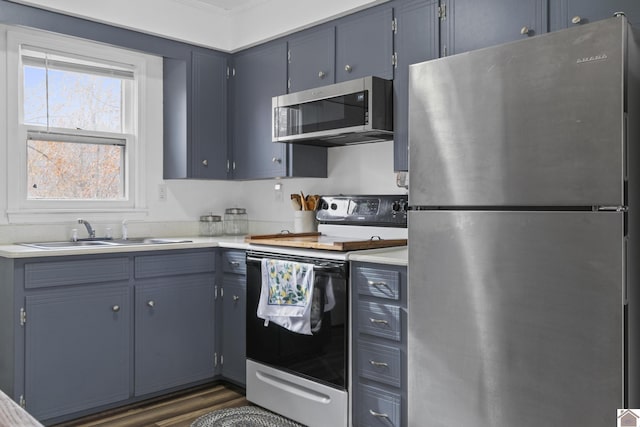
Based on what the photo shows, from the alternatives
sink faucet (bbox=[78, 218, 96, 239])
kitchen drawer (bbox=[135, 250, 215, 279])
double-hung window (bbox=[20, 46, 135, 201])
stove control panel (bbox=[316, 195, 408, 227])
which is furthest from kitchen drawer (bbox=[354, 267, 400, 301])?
double-hung window (bbox=[20, 46, 135, 201])

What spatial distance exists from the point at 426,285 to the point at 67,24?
2526 millimetres

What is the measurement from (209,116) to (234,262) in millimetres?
1099

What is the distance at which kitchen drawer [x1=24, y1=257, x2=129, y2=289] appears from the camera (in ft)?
8.90

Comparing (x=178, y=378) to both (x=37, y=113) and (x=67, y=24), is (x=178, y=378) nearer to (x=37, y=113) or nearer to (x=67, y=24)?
(x=37, y=113)

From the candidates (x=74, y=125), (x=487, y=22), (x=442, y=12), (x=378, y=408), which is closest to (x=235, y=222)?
(x=74, y=125)

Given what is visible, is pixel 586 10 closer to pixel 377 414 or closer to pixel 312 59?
pixel 312 59

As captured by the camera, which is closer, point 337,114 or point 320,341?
point 320,341

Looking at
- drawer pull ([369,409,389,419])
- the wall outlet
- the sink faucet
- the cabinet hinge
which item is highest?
the cabinet hinge

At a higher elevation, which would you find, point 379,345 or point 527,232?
point 527,232

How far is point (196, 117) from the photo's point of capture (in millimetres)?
3738

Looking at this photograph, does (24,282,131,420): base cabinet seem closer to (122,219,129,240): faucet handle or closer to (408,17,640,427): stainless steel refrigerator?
(122,219,129,240): faucet handle

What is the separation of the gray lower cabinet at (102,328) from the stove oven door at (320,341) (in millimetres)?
521

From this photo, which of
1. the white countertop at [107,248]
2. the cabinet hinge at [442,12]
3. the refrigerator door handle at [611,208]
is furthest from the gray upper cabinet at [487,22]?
the white countertop at [107,248]

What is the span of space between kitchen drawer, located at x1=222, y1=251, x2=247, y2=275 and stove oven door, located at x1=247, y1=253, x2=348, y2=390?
0.21 m
